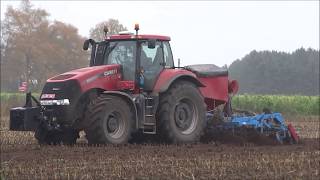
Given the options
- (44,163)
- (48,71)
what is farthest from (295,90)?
(44,163)

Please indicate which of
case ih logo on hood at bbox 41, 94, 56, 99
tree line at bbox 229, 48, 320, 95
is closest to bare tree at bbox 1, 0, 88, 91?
tree line at bbox 229, 48, 320, 95

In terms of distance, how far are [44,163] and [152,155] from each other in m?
2.00

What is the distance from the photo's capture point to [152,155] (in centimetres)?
984

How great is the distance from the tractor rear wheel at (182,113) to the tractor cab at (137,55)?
476 mm

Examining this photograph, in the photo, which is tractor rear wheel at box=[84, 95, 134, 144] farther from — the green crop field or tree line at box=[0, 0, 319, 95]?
tree line at box=[0, 0, 319, 95]

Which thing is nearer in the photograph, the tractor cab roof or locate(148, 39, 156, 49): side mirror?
locate(148, 39, 156, 49): side mirror

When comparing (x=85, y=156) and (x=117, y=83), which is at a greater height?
(x=117, y=83)

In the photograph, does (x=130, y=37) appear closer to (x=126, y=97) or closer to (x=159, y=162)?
(x=126, y=97)

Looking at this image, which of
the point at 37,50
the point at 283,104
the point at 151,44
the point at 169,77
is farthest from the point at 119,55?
the point at 37,50

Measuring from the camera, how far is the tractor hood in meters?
11.1

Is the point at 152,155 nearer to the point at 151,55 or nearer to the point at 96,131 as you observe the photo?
the point at 96,131

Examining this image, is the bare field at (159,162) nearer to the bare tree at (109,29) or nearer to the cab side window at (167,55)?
the cab side window at (167,55)

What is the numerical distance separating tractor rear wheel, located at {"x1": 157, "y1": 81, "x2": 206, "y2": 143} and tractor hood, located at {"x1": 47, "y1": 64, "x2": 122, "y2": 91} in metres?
1.13

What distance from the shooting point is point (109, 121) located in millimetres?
11188
